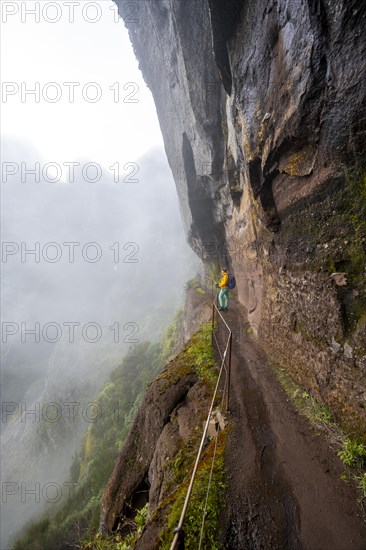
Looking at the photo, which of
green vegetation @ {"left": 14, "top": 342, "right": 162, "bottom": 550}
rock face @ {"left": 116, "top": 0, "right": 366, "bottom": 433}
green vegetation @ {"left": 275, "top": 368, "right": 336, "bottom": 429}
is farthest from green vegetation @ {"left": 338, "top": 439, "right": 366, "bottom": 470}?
green vegetation @ {"left": 14, "top": 342, "right": 162, "bottom": 550}

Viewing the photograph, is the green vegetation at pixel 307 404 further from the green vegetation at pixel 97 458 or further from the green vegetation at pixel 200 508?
the green vegetation at pixel 97 458

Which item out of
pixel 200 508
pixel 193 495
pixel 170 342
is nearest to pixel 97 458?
pixel 170 342

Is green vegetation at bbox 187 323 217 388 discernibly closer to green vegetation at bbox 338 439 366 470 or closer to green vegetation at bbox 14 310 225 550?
green vegetation at bbox 14 310 225 550

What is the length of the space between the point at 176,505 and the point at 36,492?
1371 inches

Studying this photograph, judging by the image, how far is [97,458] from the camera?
18812 millimetres

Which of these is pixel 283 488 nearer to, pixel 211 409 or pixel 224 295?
pixel 211 409

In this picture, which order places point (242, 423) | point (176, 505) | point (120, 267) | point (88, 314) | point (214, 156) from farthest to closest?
point (120, 267) → point (88, 314) → point (214, 156) → point (242, 423) → point (176, 505)

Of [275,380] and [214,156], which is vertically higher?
[214,156]

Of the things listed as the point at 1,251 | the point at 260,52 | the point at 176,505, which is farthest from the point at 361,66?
the point at 1,251

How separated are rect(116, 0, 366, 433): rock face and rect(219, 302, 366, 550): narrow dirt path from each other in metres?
0.86

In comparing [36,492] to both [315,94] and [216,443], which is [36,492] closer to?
[216,443]

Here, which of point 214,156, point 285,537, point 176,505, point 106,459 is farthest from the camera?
point 106,459

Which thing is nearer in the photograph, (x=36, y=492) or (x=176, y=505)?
(x=176, y=505)

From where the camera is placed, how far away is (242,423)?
5215mm
